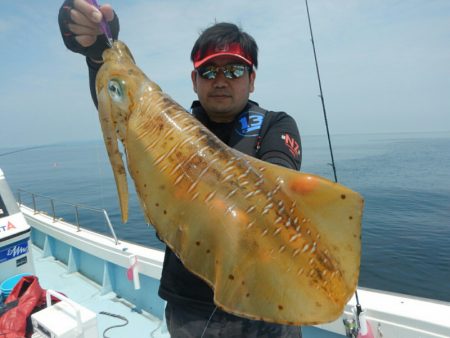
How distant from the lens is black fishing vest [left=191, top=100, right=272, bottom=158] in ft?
8.30

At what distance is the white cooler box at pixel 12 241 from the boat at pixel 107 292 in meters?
0.02

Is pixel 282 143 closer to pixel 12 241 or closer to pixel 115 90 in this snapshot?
pixel 115 90

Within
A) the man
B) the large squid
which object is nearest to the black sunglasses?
the man

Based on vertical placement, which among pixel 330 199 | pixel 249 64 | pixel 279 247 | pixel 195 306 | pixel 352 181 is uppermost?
pixel 249 64

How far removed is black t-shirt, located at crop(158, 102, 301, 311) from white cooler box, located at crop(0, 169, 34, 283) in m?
4.80

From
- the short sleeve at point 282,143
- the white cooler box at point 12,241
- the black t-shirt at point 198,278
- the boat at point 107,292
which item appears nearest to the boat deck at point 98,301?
the boat at point 107,292

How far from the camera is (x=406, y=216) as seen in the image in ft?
65.1

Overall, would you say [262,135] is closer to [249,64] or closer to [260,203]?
[249,64]

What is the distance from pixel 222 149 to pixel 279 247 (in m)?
0.65

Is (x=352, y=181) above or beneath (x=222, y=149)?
beneath

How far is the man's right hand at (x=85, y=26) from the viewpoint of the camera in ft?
7.20

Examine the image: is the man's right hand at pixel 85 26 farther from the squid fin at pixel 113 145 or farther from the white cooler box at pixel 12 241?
the white cooler box at pixel 12 241

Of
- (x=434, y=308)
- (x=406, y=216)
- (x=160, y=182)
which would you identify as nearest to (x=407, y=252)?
(x=406, y=216)

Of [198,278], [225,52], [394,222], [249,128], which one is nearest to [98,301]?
[198,278]
